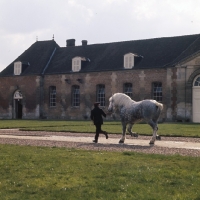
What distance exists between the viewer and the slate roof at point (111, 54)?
3775 centimetres

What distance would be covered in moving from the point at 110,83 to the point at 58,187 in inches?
1309

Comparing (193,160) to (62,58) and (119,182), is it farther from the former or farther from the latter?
(62,58)

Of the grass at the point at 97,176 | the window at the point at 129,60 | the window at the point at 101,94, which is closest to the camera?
the grass at the point at 97,176

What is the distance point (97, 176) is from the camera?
7953 mm

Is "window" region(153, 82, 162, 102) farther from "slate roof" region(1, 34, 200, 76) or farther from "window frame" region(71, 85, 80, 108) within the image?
"window frame" region(71, 85, 80, 108)

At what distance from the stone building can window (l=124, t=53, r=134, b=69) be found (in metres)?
0.05

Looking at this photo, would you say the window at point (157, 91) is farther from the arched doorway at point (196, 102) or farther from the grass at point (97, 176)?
the grass at point (97, 176)

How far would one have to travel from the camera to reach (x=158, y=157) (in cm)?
1023

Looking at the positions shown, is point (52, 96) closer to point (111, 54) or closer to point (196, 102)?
point (111, 54)

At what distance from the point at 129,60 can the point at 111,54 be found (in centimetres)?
351

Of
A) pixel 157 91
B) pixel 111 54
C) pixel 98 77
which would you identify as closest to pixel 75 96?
pixel 98 77

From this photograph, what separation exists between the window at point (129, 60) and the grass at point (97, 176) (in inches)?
1136

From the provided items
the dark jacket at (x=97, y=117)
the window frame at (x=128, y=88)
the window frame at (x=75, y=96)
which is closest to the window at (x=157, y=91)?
the window frame at (x=128, y=88)

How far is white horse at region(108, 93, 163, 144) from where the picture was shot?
14.7 m
